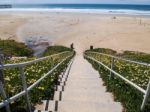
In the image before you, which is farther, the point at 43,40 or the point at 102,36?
the point at 102,36

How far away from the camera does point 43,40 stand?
5197 cm

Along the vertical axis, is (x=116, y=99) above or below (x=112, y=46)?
above

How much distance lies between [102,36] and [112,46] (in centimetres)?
845

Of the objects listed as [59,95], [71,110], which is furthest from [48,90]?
[71,110]

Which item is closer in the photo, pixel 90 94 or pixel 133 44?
pixel 90 94

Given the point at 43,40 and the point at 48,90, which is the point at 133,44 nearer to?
the point at 43,40

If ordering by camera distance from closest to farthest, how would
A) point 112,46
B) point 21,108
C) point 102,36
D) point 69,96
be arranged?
point 21,108, point 69,96, point 112,46, point 102,36

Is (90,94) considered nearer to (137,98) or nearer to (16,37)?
(137,98)

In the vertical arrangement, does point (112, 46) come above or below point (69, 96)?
below

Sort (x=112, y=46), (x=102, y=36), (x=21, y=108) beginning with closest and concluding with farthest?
1. (x=21, y=108)
2. (x=112, y=46)
3. (x=102, y=36)

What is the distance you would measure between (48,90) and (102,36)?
48746 mm

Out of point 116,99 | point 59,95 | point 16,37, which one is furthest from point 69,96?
point 16,37

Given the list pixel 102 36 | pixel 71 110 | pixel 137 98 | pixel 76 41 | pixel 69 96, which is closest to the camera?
pixel 71 110

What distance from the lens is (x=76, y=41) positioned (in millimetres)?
51750
